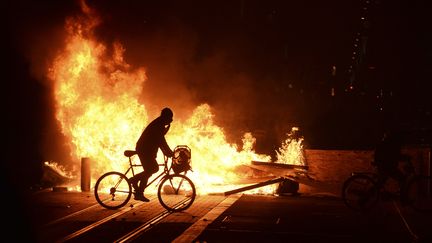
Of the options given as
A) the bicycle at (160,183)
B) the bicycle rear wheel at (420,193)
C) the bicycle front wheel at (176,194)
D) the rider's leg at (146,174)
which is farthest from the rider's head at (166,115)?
the bicycle rear wheel at (420,193)

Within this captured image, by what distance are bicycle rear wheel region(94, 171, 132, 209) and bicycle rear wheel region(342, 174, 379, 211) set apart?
4.94m

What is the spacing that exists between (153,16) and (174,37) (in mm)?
1388

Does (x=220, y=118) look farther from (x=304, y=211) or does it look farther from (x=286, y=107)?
(x=304, y=211)

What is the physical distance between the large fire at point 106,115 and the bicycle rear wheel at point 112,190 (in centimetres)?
404

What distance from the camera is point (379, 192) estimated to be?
1195 centimetres

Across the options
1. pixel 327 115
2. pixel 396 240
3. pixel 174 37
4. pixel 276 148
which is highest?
pixel 174 37

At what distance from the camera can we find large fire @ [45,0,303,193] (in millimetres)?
17312

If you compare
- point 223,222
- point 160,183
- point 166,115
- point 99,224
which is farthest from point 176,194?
point 99,224

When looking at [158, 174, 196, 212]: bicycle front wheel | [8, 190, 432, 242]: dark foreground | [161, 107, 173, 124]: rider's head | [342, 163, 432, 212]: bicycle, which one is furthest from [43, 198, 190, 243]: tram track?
[342, 163, 432, 212]: bicycle

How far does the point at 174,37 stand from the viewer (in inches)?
988

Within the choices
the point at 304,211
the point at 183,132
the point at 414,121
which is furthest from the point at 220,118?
the point at 304,211

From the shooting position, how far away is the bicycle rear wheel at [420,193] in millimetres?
11734

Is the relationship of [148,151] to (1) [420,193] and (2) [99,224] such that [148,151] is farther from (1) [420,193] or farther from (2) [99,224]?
(1) [420,193]

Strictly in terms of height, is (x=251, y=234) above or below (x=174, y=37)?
below
